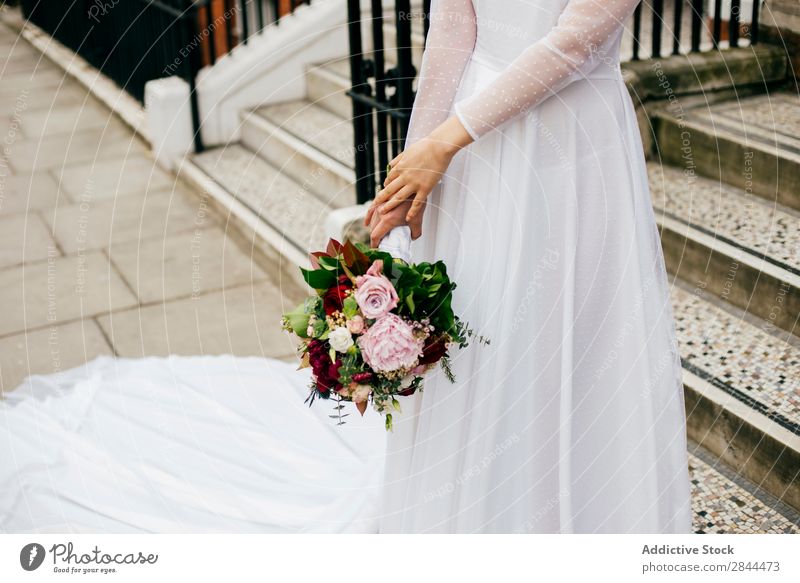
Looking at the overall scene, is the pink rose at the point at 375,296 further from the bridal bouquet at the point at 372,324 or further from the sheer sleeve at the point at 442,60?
the sheer sleeve at the point at 442,60

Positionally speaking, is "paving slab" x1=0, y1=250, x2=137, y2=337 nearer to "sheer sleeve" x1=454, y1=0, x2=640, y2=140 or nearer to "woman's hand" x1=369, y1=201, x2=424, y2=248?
"woman's hand" x1=369, y1=201, x2=424, y2=248

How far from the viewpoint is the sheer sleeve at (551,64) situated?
1.98 metres

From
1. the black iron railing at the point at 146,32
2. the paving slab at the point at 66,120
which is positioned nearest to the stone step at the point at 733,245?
the black iron railing at the point at 146,32

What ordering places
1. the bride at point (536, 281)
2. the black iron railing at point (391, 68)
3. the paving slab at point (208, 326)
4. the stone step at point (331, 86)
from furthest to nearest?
the stone step at point (331, 86) → the paving slab at point (208, 326) → the black iron railing at point (391, 68) → the bride at point (536, 281)

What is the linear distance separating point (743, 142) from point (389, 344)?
2.51 meters

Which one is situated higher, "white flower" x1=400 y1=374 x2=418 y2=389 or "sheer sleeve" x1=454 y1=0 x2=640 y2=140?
"sheer sleeve" x1=454 y1=0 x2=640 y2=140

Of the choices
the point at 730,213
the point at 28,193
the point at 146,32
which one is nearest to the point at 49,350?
the point at 28,193

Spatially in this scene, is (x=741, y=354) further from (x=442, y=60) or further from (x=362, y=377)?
(x=362, y=377)

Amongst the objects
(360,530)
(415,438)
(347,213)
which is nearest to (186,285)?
(347,213)

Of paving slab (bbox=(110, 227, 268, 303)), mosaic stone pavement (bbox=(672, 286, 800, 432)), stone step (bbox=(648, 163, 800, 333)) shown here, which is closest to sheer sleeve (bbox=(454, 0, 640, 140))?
mosaic stone pavement (bbox=(672, 286, 800, 432))

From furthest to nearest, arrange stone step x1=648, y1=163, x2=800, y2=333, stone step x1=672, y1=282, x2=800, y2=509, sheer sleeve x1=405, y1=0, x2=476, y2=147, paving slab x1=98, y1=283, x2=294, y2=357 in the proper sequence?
paving slab x1=98, y1=283, x2=294, y2=357 → stone step x1=648, y1=163, x2=800, y2=333 → stone step x1=672, y1=282, x2=800, y2=509 → sheer sleeve x1=405, y1=0, x2=476, y2=147

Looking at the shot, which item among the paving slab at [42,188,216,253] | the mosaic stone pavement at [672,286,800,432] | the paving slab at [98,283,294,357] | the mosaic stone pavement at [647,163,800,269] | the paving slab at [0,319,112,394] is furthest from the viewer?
the paving slab at [42,188,216,253]

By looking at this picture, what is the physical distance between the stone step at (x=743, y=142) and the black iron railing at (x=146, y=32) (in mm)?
2335

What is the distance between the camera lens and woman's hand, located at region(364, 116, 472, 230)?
6.95 ft
